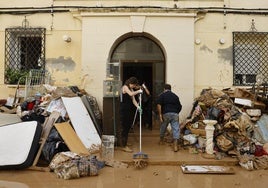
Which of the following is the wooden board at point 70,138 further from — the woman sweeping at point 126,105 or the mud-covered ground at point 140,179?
the woman sweeping at point 126,105

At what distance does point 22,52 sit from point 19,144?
176 inches

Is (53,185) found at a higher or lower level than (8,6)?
lower

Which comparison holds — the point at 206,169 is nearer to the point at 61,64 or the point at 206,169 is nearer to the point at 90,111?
the point at 90,111

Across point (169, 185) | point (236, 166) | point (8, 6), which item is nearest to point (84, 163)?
point (169, 185)

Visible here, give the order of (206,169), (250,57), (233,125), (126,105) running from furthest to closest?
(250,57)
(126,105)
(233,125)
(206,169)

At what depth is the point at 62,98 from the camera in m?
7.54

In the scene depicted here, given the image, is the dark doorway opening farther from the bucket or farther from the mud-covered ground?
the mud-covered ground

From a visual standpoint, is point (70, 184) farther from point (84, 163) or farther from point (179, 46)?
point (179, 46)

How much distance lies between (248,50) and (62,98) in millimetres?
6111

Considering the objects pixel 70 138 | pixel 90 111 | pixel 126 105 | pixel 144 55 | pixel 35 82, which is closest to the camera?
pixel 70 138

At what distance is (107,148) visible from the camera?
683 centimetres

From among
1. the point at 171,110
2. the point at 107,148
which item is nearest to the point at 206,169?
the point at 171,110

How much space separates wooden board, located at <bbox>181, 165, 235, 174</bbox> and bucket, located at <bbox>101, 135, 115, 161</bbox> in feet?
5.46

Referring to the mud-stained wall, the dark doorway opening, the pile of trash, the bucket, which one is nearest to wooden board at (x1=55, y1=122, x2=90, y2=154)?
the bucket
